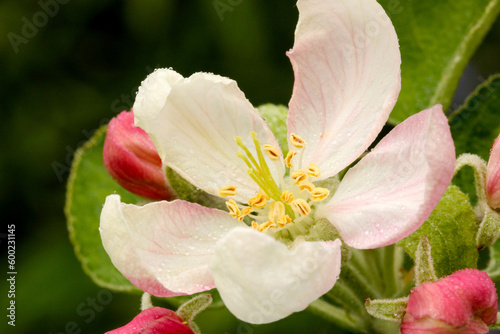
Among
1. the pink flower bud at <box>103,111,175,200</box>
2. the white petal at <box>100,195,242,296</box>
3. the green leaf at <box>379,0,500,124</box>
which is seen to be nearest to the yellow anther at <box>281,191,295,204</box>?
the white petal at <box>100,195,242,296</box>

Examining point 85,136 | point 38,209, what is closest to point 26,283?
point 38,209

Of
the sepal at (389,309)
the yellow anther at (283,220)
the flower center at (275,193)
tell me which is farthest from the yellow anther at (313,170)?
the sepal at (389,309)

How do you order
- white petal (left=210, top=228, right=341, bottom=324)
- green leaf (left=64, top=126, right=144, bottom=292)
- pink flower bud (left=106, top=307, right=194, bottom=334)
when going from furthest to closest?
green leaf (left=64, top=126, right=144, bottom=292) < pink flower bud (left=106, top=307, right=194, bottom=334) < white petal (left=210, top=228, right=341, bottom=324)

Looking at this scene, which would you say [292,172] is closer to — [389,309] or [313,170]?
[313,170]

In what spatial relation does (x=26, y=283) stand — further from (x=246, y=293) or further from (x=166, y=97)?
(x=246, y=293)

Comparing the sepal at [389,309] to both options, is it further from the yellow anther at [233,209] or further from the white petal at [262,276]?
the yellow anther at [233,209]

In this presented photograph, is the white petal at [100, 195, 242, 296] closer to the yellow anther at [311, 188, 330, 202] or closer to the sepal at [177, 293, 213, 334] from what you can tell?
the sepal at [177, 293, 213, 334]

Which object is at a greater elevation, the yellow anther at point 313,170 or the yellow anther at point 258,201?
the yellow anther at point 258,201
